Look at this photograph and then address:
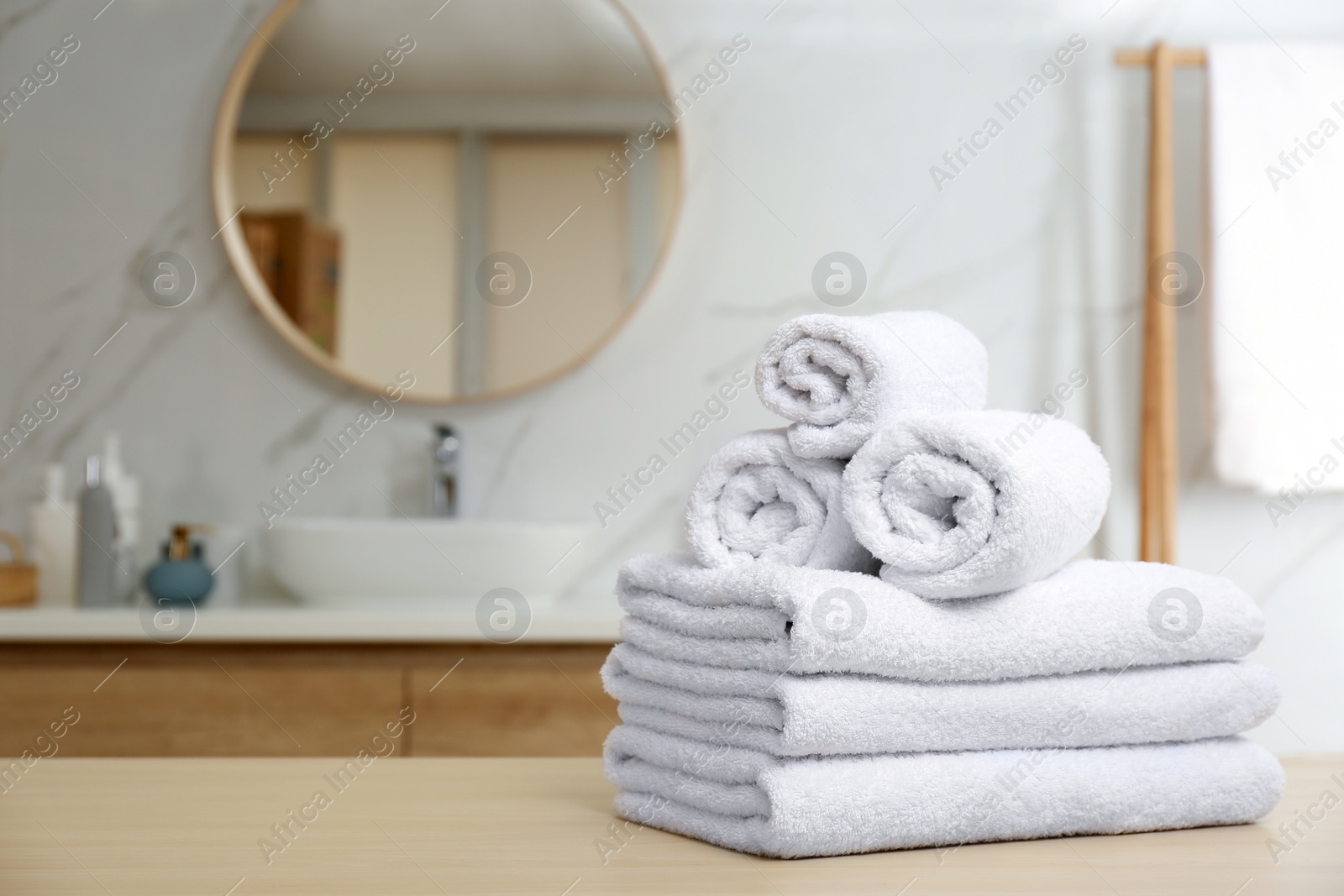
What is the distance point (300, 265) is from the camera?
186 centimetres

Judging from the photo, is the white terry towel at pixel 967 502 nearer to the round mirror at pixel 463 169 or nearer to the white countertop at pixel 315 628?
the white countertop at pixel 315 628

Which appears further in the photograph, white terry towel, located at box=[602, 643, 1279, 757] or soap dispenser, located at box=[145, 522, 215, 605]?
soap dispenser, located at box=[145, 522, 215, 605]

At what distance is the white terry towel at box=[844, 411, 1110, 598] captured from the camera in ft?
1.76

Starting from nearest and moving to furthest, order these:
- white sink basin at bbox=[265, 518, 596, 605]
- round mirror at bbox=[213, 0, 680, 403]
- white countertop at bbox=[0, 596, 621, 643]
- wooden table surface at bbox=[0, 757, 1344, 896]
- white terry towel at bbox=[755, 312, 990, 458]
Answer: wooden table surface at bbox=[0, 757, 1344, 896]
white terry towel at bbox=[755, 312, 990, 458]
white countertop at bbox=[0, 596, 621, 643]
white sink basin at bbox=[265, 518, 596, 605]
round mirror at bbox=[213, 0, 680, 403]

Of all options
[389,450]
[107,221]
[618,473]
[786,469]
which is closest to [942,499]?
[786,469]

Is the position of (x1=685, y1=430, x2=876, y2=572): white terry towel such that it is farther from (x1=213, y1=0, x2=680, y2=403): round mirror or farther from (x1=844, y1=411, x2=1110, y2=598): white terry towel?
(x1=213, y1=0, x2=680, y2=403): round mirror

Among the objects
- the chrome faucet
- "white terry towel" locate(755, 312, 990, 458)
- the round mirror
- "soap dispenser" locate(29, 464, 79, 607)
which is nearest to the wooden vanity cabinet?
"soap dispenser" locate(29, 464, 79, 607)

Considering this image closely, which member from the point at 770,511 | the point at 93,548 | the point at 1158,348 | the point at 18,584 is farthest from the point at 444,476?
the point at 770,511

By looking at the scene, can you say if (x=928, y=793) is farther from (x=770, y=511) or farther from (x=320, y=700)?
(x=320, y=700)

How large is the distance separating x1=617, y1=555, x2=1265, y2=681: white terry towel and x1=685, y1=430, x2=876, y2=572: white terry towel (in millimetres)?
19

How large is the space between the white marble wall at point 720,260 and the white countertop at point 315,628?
0.39 m

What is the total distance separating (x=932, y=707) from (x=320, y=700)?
3.60 feet

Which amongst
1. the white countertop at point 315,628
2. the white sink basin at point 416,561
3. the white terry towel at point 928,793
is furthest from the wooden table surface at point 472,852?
the white sink basin at point 416,561

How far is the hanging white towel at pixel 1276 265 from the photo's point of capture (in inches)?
68.1
